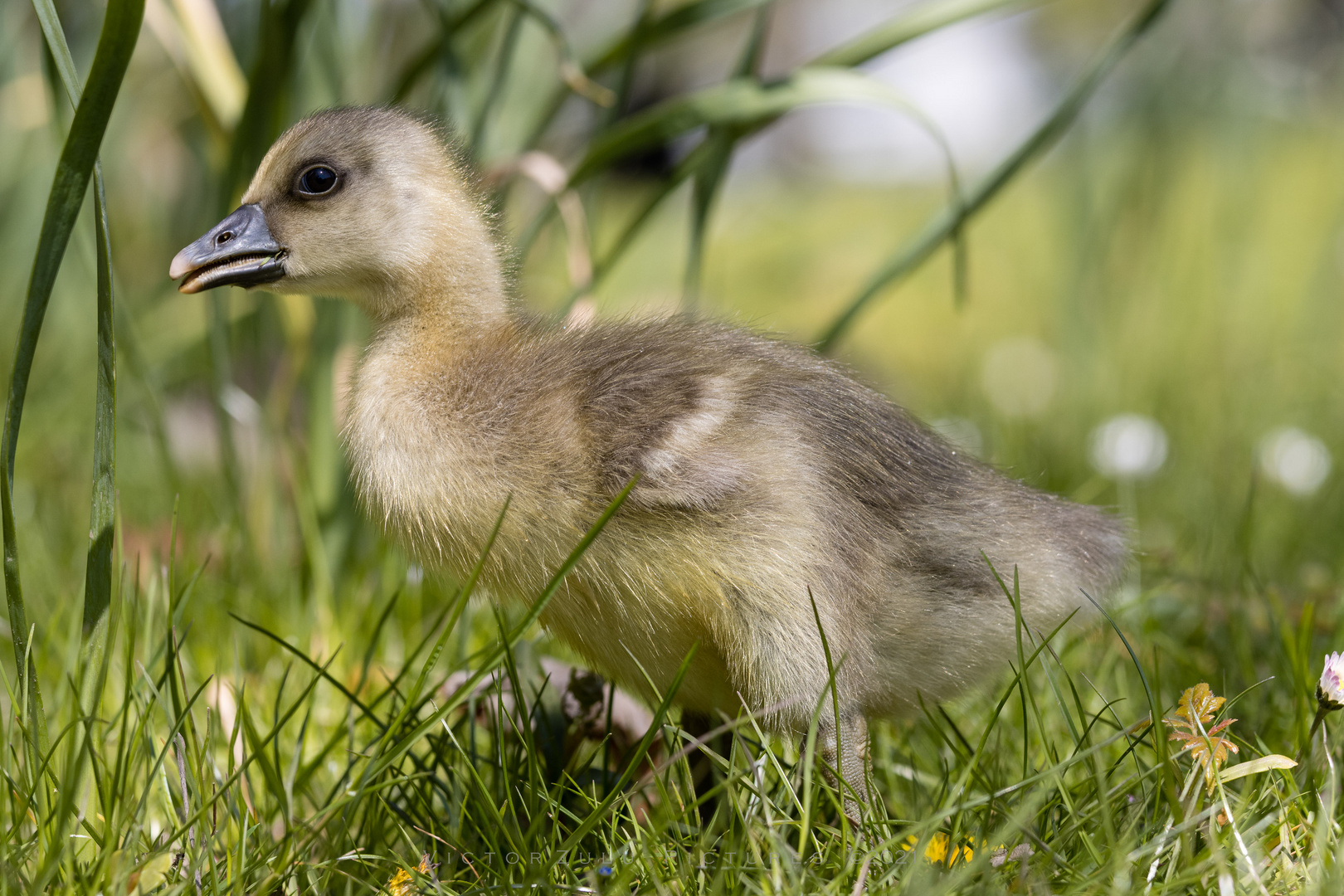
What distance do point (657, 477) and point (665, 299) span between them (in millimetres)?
2038

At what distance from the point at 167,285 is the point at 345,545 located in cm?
78

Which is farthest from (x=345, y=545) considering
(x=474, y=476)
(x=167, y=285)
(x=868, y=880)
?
(x=868, y=880)

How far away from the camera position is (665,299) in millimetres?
3562

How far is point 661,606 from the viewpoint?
1664mm

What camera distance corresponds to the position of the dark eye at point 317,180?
1.92 meters

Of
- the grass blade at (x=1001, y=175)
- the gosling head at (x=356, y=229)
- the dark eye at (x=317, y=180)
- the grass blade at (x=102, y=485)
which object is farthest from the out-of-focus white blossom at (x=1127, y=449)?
the grass blade at (x=102, y=485)

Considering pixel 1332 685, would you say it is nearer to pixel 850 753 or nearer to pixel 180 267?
pixel 850 753

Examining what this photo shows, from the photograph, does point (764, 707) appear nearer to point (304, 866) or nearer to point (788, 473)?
point (788, 473)

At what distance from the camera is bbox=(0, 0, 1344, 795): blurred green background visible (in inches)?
102

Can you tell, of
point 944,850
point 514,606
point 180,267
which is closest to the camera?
point 944,850

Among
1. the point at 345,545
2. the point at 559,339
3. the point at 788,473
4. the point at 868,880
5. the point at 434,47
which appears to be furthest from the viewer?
the point at 345,545

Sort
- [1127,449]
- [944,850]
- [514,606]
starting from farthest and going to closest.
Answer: [1127,449] → [514,606] → [944,850]

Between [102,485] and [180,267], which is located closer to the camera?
[102,485]

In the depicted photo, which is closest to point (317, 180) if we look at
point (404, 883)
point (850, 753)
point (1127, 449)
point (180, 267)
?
point (180, 267)
